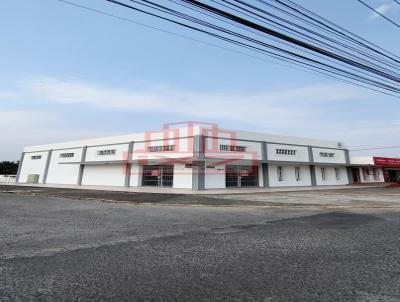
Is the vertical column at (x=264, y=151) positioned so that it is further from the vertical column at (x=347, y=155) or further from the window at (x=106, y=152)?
the window at (x=106, y=152)

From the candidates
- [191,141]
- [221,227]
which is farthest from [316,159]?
[221,227]

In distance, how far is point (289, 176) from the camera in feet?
116

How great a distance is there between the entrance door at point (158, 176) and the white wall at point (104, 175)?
10.9 feet

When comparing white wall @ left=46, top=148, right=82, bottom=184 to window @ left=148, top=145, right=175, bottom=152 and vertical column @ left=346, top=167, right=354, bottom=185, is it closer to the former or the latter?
window @ left=148, top=145, right=175, bottom=152

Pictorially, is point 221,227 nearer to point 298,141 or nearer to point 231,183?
point 231,183

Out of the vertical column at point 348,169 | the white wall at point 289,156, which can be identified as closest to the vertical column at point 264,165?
the white wall at point 289,156

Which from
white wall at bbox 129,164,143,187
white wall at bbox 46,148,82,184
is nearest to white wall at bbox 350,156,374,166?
white wall at bbox 129,164,143,187

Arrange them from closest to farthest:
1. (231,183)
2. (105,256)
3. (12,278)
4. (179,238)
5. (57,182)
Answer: (12,278) → (105,256) → (179,238) → (231,183) → (57,182)

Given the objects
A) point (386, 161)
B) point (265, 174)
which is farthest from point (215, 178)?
point (386, 161)

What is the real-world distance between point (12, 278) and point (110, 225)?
4.15m

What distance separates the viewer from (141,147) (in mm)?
31906

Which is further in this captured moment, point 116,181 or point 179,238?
point 116,181

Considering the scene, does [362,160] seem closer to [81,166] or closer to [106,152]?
[106,152]

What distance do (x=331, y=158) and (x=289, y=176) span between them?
29.7ft
